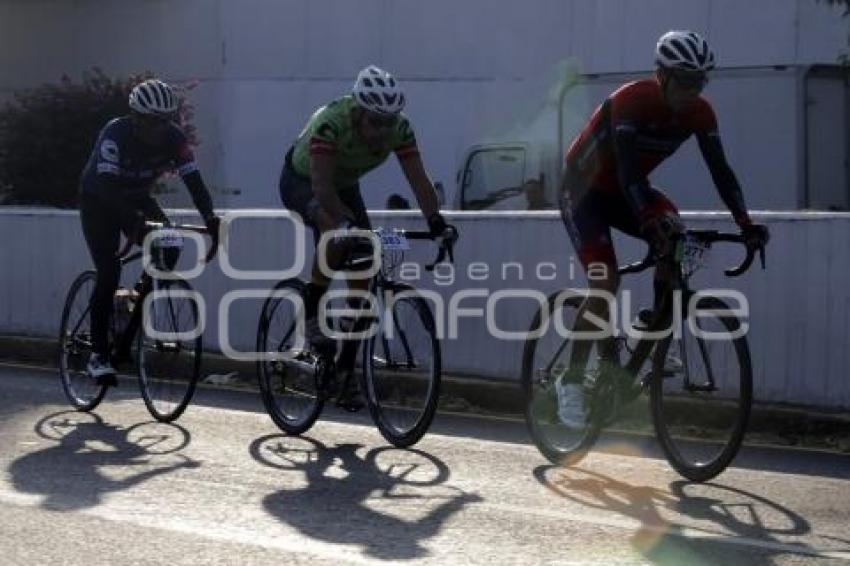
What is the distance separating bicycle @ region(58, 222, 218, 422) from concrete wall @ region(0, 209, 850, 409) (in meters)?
2.29

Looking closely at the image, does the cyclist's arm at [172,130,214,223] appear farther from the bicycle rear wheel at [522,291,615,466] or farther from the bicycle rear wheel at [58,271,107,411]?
the bicycle rear wheel at [522,291,615,466]

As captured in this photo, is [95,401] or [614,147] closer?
[614,147]

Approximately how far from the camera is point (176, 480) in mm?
7324

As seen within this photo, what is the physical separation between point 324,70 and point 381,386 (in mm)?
16826

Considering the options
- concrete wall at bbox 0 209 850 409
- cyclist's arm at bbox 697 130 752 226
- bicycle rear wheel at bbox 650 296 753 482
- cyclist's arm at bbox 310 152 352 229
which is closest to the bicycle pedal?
cyclist's arm at bbox 310 152 352 229

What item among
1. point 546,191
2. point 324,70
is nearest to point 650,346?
point 546,191

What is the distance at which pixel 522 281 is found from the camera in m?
10.5

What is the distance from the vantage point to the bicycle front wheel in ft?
26.0

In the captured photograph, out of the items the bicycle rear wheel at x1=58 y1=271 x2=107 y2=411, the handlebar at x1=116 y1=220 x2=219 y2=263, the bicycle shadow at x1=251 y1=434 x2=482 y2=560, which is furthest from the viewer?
the bicycle rear wheel at x1=58 y1=271 x2=107 y2=411

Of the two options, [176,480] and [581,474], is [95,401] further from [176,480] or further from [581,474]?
[581,474]

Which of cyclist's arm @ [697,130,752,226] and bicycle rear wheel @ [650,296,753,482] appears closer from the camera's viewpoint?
bicycle rear wheel @ [650,296,753,482]

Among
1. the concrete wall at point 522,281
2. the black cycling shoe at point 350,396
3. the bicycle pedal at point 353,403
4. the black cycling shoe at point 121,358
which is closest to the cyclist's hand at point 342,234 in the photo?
the black cycling shoe at point 350,396

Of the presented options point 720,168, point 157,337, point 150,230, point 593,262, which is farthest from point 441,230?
point 157,337

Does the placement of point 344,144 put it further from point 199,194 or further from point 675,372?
point 675,372
